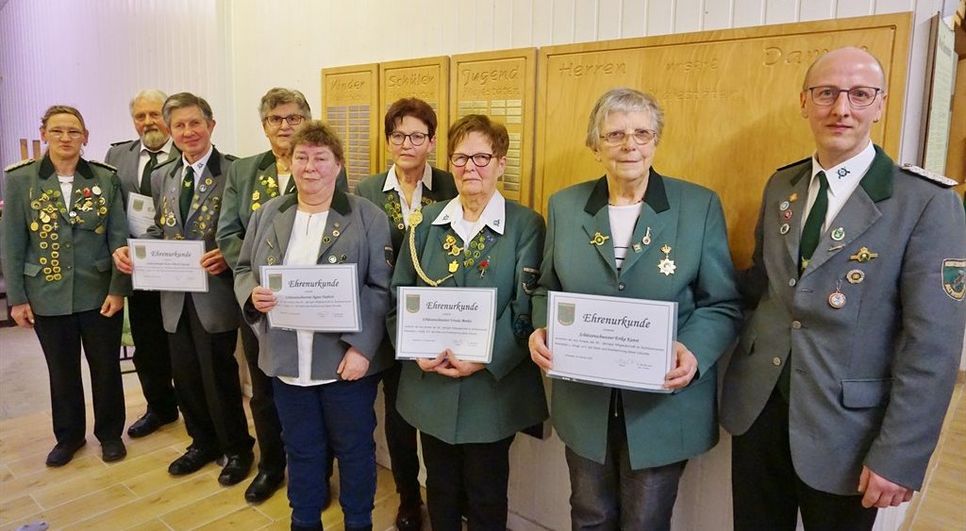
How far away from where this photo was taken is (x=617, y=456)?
166cm

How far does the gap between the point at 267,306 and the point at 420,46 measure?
4.22ft

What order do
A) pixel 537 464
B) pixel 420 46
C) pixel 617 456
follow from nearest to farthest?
pixel 617 456 → pixel 537 464 → pixel 420 46

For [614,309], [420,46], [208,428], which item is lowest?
[208,428]

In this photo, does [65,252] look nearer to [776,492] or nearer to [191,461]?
[191,461]

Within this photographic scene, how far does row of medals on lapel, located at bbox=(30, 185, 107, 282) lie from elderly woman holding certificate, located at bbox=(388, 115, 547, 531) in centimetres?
168

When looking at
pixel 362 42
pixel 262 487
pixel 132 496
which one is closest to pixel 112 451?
pixel 132 496

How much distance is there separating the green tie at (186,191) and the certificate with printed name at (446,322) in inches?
51.6

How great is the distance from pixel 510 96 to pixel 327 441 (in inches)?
54.3

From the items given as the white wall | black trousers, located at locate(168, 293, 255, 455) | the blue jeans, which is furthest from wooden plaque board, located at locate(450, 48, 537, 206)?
black trousers, located at locate(168, 293, 255, 455)

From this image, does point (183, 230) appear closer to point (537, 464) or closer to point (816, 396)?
point (537, 464)

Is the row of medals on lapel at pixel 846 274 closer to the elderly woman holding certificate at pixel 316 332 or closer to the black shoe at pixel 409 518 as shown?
the elderly woman holding certificate at pixel 316 332

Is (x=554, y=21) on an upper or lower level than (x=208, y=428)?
upper

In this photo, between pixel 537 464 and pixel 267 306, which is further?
pixel 537 464

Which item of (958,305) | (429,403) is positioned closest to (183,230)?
(429,403)
